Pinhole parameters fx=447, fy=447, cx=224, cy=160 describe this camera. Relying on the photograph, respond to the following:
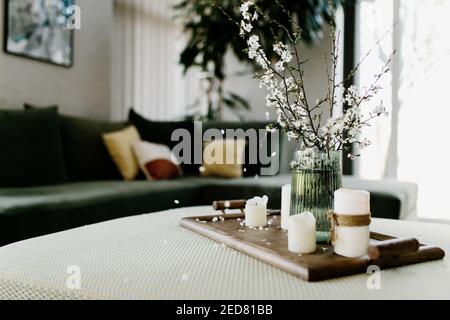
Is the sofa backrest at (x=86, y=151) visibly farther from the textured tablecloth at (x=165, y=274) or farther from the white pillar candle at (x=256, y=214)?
the white pillar candle at (x=256, y=214)

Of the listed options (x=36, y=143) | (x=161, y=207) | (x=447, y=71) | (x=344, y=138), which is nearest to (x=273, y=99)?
(x=344, y=138)

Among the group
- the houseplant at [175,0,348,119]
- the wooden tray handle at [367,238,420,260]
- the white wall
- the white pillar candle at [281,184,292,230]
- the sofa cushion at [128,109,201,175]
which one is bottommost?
the wooden tray handle at [367,238,420,260]

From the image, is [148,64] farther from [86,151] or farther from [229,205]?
[229,205]

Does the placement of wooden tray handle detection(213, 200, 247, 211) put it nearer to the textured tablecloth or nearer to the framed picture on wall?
the textured tablecloth

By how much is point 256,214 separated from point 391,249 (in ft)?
1.50

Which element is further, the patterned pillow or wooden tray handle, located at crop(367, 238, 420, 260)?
the patterned pillow

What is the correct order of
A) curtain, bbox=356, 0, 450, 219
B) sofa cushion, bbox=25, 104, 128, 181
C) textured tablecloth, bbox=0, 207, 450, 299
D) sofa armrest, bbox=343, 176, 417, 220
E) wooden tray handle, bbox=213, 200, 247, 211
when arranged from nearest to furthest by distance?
textured tablecloth, bbox=0, 207, 450, 299, wooden tray handle, bbox=213, 200, 247, 211, sofa armrest, bbox=343, 176, 417, 220, sofa cushion, bbox=25, 104, 128, 181, curtain, bbox=356, 0, 450, 219

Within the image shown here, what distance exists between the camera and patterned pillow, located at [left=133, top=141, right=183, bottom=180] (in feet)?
9.05

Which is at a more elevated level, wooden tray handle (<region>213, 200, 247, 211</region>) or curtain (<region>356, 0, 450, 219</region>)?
curtain (<region>356, 0, 450, 219</region>)

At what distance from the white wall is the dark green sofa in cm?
41

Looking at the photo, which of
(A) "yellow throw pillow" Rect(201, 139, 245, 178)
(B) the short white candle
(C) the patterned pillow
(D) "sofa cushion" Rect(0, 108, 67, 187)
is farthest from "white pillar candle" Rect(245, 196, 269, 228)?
(A) "yellow throw pillow" Rect(201, 139, 245, 178)

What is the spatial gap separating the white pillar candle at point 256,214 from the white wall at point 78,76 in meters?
2.06

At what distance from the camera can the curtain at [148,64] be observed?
3.80m

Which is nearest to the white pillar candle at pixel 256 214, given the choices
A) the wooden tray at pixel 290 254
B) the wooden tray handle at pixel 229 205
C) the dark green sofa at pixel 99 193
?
the wooden tray at pixel 290 254
